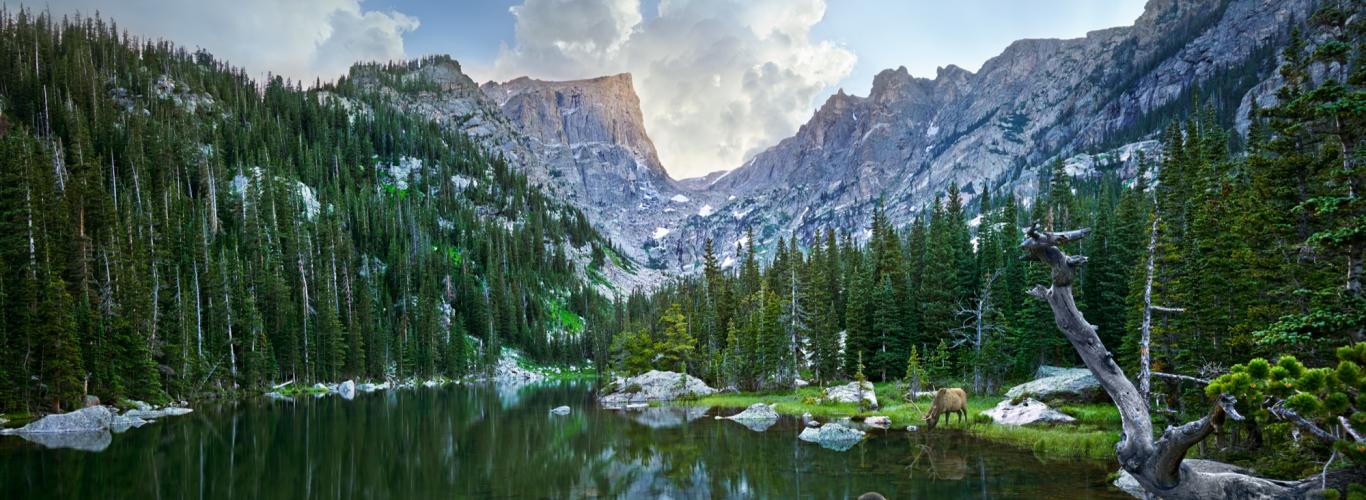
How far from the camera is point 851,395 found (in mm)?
43406

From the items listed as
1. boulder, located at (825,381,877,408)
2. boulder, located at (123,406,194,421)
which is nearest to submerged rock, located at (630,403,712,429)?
boulder, located at (825,381,877,408)

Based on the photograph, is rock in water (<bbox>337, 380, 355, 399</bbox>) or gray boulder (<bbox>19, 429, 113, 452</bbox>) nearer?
gray boulder (<bbox>19, 429, 113, 452</bbox>)

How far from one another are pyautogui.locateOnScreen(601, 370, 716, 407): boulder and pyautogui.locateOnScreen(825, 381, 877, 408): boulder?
15.5 metres

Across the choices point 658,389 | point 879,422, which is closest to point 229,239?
point 658,389

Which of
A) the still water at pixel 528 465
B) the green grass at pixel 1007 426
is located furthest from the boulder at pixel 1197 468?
the green grass at pixel 1007 426

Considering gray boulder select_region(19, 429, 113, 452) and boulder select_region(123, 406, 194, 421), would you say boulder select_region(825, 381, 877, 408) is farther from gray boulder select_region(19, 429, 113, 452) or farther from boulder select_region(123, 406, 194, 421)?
boulder select_region(123, 406, 194, 421)

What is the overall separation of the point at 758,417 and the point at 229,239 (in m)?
83.0

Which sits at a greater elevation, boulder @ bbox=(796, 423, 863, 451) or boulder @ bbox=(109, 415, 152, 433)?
boulder @ bbox=(109, 415, 152, 433)

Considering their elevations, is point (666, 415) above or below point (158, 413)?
below

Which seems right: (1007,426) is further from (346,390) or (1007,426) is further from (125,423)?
(346,390)

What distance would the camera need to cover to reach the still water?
747 inches

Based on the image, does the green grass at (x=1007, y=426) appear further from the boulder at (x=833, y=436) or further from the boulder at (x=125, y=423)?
the boulder at (x=125, y=423)

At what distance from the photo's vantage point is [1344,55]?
13609mm

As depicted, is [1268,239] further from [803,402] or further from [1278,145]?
[803,402]
